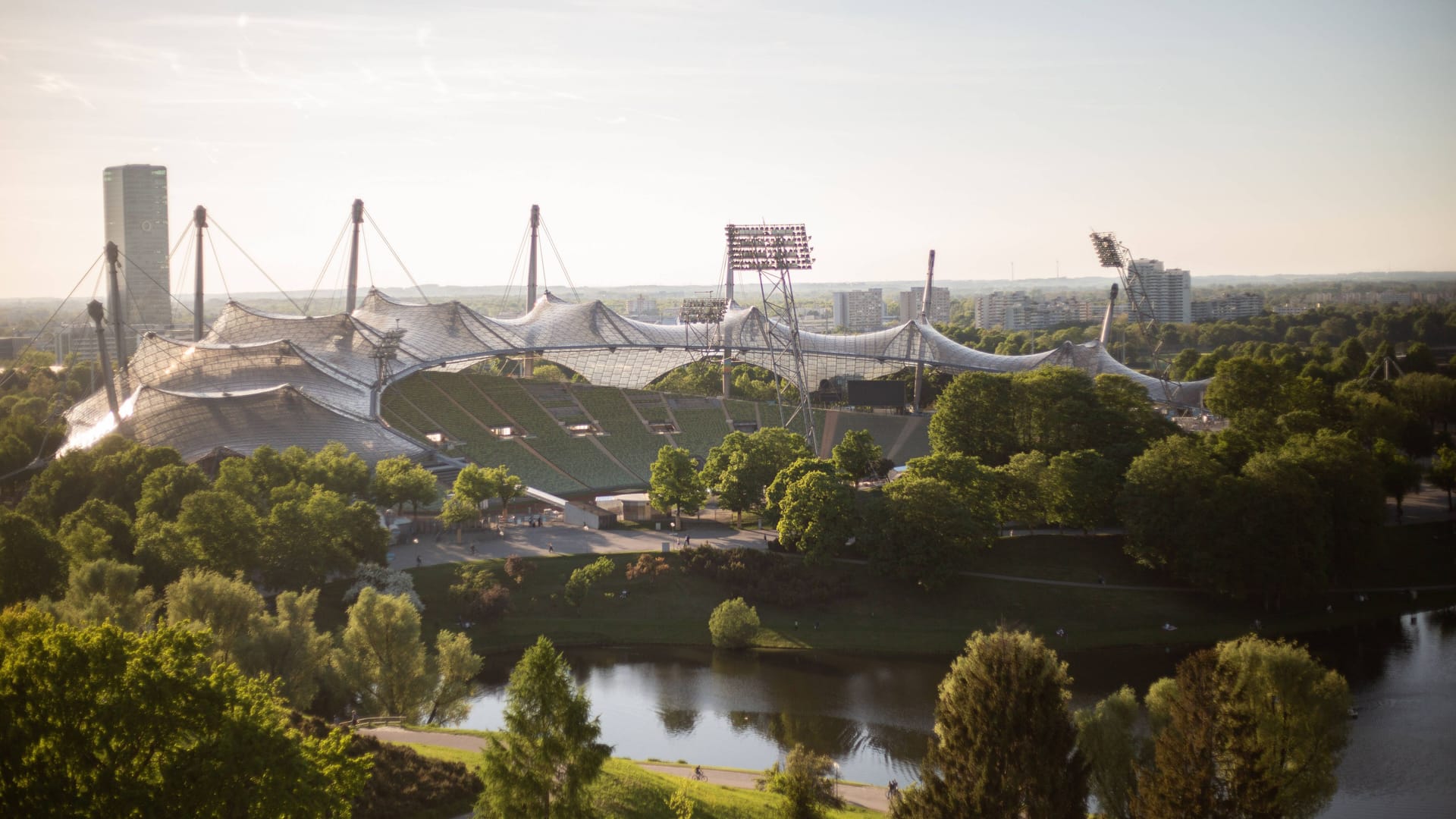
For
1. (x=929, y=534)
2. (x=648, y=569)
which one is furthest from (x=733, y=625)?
(x=929, y=534)

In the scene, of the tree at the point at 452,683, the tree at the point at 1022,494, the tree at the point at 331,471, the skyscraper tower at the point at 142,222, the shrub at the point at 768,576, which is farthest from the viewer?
the skyscraper tower at the point at 142,222

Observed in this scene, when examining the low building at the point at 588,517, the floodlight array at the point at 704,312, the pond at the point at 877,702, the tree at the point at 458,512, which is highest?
the floodlight array at the point at 704,312

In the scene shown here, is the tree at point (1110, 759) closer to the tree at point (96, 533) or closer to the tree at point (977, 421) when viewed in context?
the tree at point (977, 421)

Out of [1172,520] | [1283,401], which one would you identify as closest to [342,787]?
[1172,520]

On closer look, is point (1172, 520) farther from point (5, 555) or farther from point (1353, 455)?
point (5, 555)

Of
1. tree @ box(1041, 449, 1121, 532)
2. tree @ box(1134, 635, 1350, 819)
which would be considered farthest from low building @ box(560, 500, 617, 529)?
tree @ box(1134, 635, 1350, 819)

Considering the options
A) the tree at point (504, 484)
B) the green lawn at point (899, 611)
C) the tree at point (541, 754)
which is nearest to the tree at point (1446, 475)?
the green lawn at point (899, 611)

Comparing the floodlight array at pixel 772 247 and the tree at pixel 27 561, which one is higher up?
the floodlight array at pixel 772 247
